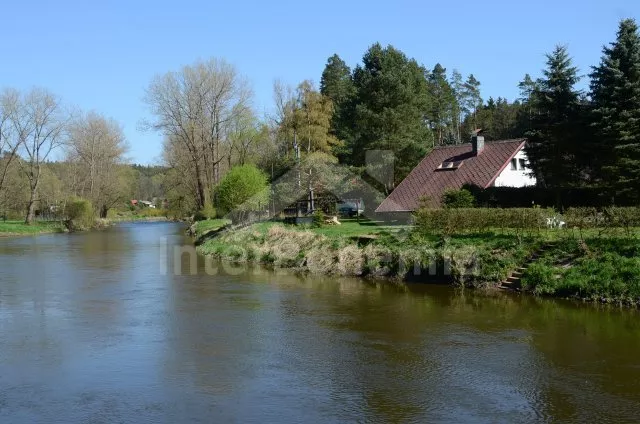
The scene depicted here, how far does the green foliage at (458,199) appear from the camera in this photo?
28562 millimetres

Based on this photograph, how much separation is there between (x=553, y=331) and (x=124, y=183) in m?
65.4

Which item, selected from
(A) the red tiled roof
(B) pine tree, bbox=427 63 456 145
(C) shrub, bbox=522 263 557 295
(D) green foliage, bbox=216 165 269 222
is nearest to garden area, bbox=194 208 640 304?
(C) shrub, bbox=522 263 557 295

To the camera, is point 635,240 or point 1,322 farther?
point 635,240

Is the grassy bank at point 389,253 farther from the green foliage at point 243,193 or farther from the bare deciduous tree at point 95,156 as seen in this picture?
the bare deciduous tree at point 95,156

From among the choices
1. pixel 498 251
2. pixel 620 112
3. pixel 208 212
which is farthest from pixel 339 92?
pixel 498 251

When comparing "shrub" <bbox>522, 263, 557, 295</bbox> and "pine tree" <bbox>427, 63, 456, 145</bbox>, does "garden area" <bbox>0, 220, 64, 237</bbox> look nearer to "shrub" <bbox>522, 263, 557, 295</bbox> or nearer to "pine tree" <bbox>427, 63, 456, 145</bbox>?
"pine tree" <bbox>427, 63, 456, 145</bbox>

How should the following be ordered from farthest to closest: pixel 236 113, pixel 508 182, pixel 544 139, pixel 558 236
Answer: pixel 236 113 → pixel 508 182 → pixel 544 139 → pixel 558 236

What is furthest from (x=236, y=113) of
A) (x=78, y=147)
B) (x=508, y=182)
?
(x=508, y=182)

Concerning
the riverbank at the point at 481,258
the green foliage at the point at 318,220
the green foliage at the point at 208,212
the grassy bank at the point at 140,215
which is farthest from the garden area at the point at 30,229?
the riverbank at the point at 481,258

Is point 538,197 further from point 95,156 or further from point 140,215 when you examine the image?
point 140,215

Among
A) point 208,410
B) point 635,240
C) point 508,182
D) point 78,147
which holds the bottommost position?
point 208,410

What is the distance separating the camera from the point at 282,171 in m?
41.6

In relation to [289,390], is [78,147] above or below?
above

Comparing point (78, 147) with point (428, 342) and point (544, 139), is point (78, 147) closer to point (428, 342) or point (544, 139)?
point (544, 139)
